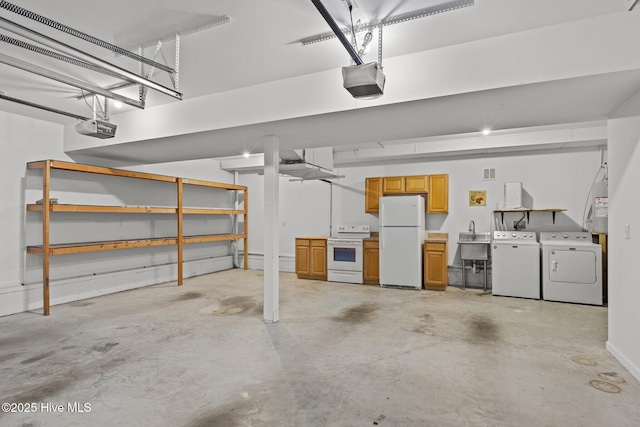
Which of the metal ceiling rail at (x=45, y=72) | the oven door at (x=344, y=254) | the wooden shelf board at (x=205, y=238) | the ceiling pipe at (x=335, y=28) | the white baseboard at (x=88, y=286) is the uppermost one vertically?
the ceiling pipe at (x=335, y=28)

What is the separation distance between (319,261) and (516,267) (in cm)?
361

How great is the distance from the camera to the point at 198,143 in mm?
4617

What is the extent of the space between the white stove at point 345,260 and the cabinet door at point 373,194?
647mm

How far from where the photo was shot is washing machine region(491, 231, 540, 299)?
5410 mm

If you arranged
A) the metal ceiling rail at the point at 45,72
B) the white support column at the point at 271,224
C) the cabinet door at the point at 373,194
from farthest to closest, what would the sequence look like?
the cabinet door at the point at 373,194 < the white support column at the point at 271,224 < the metal ceiling rail at the point at 45,72

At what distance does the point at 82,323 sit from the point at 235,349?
2.26 m

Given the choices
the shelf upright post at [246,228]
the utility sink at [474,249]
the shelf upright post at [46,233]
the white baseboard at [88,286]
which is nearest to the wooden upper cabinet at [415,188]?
the utility sink at [474,249]

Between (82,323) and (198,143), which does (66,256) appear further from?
(198,143)

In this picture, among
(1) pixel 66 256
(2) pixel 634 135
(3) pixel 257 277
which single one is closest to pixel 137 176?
(1) pixel 66 256

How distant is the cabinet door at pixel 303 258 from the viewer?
7.20 meters

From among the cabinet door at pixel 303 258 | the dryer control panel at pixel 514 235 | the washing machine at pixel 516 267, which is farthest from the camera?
the cabinet door at pixel 303 258

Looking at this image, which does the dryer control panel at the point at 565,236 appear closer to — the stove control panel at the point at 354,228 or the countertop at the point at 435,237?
the countertop at the point at 435,237

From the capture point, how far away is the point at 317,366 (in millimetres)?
3008

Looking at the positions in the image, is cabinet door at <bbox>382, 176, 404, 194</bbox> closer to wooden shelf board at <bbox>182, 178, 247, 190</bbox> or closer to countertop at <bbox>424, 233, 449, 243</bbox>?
countertop at <bbox>424, 233, 449, 243</bbox>
